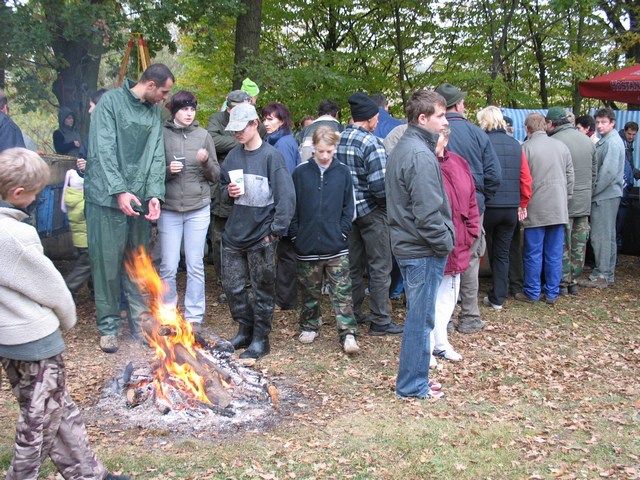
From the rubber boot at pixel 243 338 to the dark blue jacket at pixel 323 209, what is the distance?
89 centimetres

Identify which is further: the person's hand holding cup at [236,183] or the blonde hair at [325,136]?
the blonde hair at [325,136]

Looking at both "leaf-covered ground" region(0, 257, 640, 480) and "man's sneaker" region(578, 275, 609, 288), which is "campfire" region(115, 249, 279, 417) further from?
"man's sneaker" region(578, 275, 609, 288)

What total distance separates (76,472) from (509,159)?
587 cm

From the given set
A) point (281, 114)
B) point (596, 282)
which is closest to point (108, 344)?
point (281, 114)

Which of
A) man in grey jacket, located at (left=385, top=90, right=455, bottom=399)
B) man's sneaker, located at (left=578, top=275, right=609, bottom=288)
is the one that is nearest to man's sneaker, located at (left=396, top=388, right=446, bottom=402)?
man in grey jacket, located at (left=385, top=90, right=455, bottom=399)

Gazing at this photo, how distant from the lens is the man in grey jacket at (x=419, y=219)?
485 cm

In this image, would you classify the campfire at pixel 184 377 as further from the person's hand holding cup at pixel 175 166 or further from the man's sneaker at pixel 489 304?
the man's sneaker at pixel 489 304

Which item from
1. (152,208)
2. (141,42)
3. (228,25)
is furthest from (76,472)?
(228,25)

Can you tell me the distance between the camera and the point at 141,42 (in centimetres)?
885

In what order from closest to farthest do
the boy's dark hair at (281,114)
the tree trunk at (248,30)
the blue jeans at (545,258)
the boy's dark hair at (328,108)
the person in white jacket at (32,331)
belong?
the person in white jacket at (32,331)
the boy's dark hair at (328,108)
the boy's dark hair at (281,114)
the blue jeans at (545,258)
the tree trunk at (248,30)

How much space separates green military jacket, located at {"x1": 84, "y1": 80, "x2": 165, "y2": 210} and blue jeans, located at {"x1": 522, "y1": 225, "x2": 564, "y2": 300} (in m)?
4.66

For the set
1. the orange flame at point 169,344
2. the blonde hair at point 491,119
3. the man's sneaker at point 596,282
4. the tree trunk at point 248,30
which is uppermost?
the tree trunk at point 248,30

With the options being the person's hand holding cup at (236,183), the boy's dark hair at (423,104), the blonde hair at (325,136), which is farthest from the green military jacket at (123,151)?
the boy's dark hair at (423,104)

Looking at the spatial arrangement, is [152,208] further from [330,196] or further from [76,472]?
[76,472]
